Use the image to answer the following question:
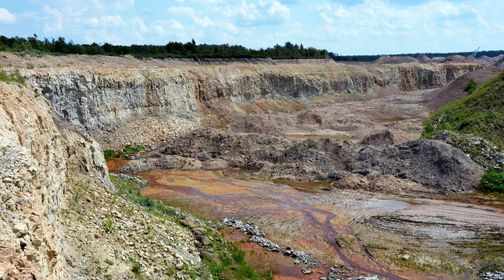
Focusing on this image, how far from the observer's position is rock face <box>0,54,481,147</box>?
36406 millimetres

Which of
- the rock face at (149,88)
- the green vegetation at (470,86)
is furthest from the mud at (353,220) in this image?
the green vegetation at (470,86)

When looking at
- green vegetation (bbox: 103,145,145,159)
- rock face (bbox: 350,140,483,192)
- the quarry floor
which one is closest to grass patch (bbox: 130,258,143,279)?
the quarry floor

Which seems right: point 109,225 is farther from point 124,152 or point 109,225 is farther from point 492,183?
point 492,183

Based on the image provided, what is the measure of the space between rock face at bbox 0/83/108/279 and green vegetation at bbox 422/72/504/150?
31.5 m

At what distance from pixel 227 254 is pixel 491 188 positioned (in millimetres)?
20128

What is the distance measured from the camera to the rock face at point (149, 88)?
119ft

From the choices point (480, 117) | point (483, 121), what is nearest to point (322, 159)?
point (483, 121)

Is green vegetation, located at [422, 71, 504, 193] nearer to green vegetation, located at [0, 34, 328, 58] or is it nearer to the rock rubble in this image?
the rock rubble

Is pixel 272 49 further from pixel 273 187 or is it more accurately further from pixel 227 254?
pixel 227 254

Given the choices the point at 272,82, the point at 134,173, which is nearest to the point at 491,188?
the point at 134,173

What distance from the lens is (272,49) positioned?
274 ft

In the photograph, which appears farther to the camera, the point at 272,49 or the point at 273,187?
the point at 272,49

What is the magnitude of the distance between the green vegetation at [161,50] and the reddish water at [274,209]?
68.9ft

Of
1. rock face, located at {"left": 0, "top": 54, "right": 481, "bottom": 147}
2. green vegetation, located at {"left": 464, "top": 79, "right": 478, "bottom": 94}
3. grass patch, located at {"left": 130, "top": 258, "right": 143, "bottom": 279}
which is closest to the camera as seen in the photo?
grass patch, located at {"left": 130, "top": 258, "right": 143, "bottom": 279}
